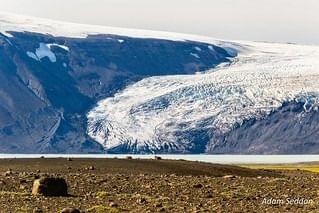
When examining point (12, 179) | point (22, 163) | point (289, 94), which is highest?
point (12, 179)

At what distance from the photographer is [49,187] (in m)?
27.2

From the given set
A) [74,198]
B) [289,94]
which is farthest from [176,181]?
[289,94]

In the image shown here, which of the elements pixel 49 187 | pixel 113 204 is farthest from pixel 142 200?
pixel 49 187

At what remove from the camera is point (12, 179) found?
3170cm

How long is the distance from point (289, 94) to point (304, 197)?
172566 mm

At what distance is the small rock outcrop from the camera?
1062 inches

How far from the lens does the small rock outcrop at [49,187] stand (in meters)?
27.0

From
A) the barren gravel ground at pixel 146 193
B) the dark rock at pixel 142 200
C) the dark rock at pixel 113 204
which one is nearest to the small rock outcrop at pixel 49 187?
the barren gravel ground at pixel 146 193

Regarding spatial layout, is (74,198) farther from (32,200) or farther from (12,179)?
(12,179)

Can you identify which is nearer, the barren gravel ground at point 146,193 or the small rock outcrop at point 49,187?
the barren gravel ground at point 146,193

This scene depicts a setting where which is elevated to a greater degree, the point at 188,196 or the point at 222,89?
the point at 188,196

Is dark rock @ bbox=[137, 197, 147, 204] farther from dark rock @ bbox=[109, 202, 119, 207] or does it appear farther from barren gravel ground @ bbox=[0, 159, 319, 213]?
dark rock @ bbox=[109, 202, 119, 207]

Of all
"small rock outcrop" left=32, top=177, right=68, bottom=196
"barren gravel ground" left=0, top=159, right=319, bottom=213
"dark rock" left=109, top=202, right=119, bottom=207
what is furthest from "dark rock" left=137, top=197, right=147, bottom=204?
"small rock outcrop" left=32, top=177, right=68, bottom=196

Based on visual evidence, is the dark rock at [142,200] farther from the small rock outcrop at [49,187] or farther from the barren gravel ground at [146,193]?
the small rock outcrop at [49,187]
